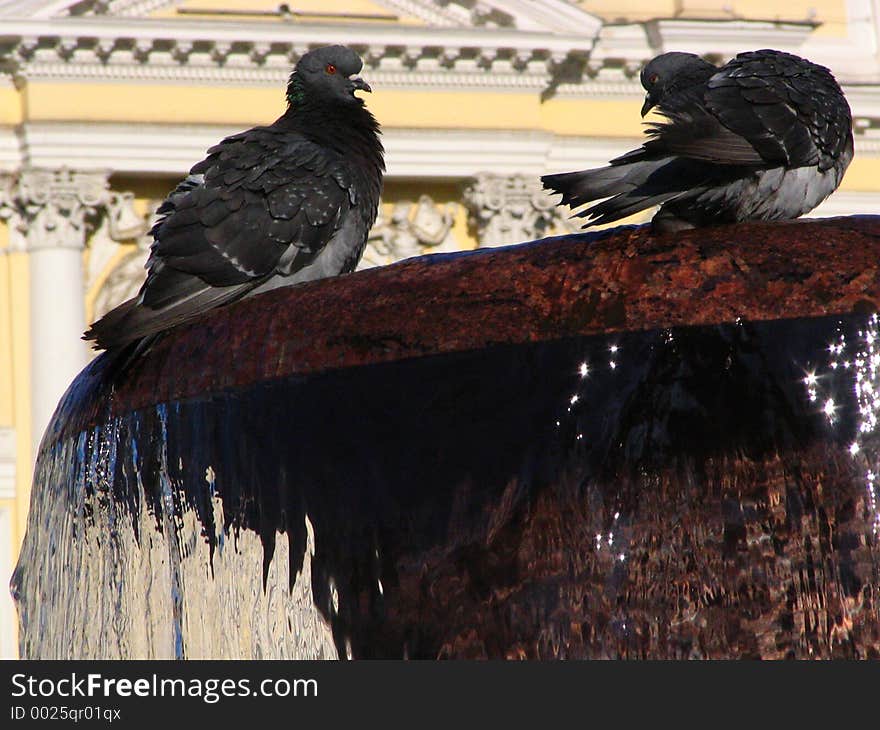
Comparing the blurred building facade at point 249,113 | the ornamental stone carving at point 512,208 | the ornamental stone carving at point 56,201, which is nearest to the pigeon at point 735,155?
the blurred building facade at point 249,113

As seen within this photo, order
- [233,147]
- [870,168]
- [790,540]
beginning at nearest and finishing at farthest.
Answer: [790,540] < [233,147] < [870,168]

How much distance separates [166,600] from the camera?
150 inches

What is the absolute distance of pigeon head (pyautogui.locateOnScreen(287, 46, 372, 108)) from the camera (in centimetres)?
480

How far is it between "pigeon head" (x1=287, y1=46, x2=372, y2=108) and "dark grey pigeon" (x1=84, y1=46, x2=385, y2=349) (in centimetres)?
18

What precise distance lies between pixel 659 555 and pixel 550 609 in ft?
0.60

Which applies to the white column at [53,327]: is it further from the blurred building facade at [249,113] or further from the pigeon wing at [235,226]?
the pigeon wing at [235,226]

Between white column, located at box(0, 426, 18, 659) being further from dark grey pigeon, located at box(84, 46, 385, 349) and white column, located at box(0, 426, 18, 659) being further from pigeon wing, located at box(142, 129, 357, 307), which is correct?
pigeon wing, located at box(142, 129, 357, 307)

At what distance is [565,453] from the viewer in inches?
131

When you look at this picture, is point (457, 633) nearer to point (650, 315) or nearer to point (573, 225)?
point (650, 315)

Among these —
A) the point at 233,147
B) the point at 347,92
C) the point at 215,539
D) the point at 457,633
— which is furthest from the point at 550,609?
the point at 347,92

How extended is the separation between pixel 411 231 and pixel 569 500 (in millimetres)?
20667

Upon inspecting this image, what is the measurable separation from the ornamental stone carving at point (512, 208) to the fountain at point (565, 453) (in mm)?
20132

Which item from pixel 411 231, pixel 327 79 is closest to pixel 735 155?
pixel 327 79

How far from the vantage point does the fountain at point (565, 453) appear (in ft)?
10.6
